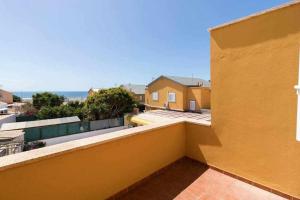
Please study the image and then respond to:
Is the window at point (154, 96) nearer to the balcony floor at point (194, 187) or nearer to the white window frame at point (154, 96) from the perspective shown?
the white window frame at point (154, 96)

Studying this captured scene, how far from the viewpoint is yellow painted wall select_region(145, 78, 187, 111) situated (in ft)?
70.3

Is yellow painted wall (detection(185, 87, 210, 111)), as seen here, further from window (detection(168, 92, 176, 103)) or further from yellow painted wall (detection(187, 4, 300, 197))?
yellow painted wall (detection(187, 4, 300, 197))

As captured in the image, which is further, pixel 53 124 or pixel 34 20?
pixel 53 124

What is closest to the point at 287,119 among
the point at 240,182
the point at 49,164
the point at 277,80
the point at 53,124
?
the point at 277,80

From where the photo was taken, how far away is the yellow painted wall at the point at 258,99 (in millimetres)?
2303

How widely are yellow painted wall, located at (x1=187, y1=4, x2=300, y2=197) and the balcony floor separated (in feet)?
0.81

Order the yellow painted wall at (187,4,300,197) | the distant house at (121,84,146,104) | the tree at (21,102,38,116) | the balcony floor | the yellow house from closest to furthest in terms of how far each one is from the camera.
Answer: the yellow house < the yellow painted wall at (187,4,300,197) < the balcony floor < the tree at (21,102,38,116) < the distant house at (121,84,146,104)

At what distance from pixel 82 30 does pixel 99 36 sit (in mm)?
1520

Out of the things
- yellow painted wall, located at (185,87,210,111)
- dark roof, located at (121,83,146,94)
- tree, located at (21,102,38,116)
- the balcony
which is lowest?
tree, located at (21,102,38,116)

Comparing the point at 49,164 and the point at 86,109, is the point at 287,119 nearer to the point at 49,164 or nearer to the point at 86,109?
the point at 49,164

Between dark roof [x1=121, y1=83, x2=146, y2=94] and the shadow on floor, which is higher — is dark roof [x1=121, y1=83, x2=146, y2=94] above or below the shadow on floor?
above

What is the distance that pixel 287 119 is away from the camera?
2.34m

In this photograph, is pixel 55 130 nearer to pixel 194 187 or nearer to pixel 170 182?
pixel 170 182

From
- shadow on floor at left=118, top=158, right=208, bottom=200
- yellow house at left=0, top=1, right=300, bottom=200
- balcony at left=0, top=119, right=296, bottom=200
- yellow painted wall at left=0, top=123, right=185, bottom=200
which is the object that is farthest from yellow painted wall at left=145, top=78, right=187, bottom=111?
yellow painted wall at left=0, top=123, right=185, bottom=200
